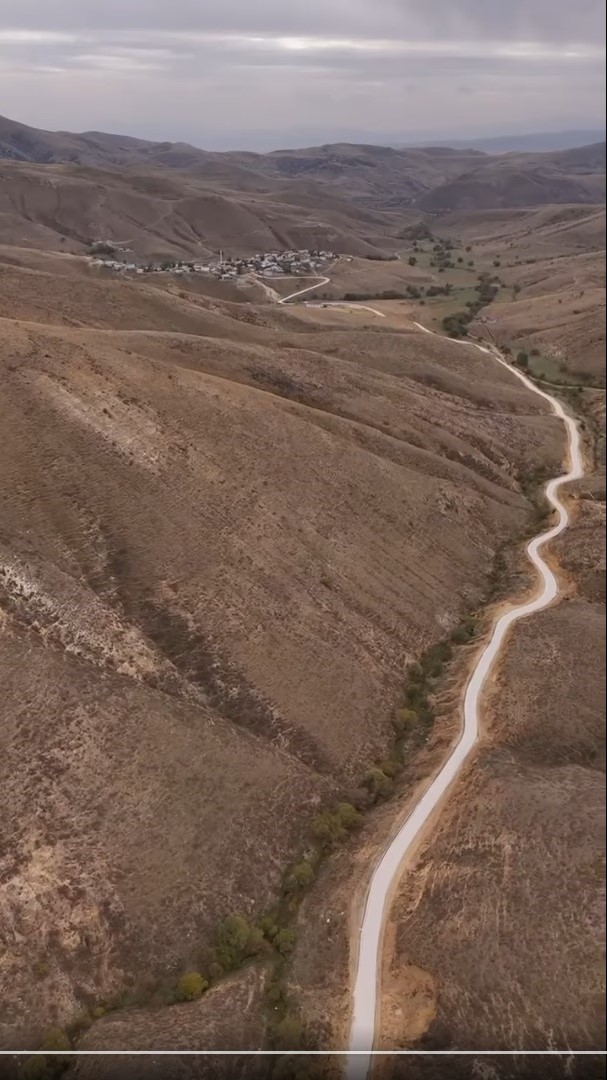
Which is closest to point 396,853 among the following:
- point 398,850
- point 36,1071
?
point 398,850

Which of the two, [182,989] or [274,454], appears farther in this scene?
[274,454]

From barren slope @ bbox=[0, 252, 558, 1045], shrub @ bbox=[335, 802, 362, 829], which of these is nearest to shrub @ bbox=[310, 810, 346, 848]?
shrub @ bbox=[335, 802, 362, 829]

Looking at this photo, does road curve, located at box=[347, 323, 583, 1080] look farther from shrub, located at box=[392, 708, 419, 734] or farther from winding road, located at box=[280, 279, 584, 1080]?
shrub, located at box=[392, 708, 419, 734]

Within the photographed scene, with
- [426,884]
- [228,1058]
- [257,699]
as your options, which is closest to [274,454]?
[257,699]

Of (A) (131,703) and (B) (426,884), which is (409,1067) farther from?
(A) (131,703)

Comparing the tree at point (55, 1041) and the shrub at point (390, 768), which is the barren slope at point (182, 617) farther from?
the shrub at point (390, 768)

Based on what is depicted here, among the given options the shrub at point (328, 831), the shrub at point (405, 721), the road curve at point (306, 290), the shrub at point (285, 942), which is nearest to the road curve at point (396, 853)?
the shrub at point (285, 942)
